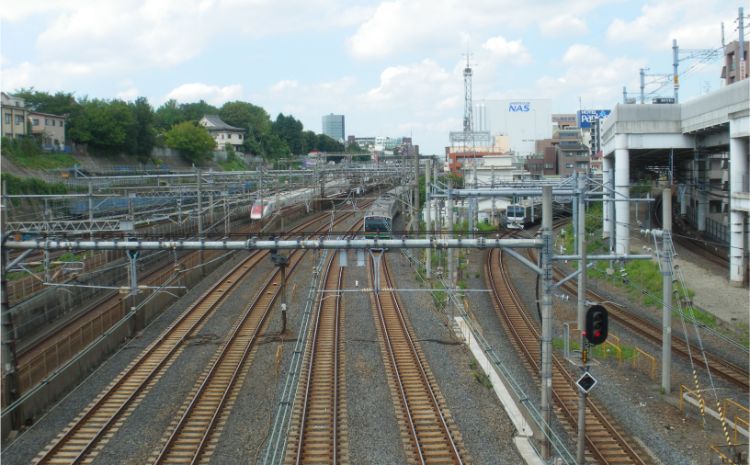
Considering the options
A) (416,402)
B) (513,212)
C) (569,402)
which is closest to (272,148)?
(513,212)

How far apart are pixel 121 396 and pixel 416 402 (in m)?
4.99

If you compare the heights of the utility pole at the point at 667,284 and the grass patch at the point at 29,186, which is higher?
the grass patch at the point at 29,186

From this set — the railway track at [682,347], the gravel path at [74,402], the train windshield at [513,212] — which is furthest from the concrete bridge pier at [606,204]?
the gravel path at [74,402]

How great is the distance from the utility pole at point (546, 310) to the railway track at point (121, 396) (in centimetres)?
607

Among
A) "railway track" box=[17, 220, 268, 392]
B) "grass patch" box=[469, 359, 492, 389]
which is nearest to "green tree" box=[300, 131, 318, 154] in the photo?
"railway track" box=[17, 220, 268, 392]

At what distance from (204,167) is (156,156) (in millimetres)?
4935

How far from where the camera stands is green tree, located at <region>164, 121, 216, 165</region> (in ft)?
180

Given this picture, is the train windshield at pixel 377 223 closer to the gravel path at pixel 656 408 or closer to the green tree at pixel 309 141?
Result: the gravel path at pixel 656 408

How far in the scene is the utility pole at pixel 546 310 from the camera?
895 cm

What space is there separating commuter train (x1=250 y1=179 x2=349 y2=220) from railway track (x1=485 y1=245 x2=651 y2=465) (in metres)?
12.2

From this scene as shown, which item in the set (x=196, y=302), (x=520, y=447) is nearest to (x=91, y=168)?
(x=196, y=302)

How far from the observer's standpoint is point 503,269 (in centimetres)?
2483

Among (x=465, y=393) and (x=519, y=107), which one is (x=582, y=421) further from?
(x=519, y=107)

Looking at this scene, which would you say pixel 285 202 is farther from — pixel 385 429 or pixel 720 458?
pixel 720 458
